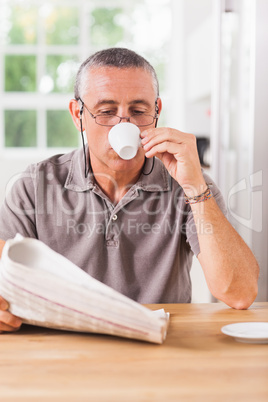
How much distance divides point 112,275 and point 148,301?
0.44 ft

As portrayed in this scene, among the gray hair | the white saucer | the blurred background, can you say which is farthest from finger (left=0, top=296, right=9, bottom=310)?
the blurred background

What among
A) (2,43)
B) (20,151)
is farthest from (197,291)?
(2,43)

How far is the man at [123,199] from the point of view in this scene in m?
1.49

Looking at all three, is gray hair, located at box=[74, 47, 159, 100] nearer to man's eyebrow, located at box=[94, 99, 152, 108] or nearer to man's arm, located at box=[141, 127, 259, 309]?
man's eyebrow, located at box=[94, 99, 152, 108]

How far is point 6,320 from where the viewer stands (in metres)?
0.98

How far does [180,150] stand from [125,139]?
0.17 meters

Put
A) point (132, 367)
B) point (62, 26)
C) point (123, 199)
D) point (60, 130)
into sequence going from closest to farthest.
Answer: point (132, 367), point (123, 199), point (62, 26), point (60, 130)

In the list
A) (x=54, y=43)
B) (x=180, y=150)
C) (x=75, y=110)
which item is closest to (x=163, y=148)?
(x=180, y=150)

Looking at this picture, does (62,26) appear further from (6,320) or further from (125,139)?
(6,320)

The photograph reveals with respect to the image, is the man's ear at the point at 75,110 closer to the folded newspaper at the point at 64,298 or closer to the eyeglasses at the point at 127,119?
the eyeglasses at the point at 127,119

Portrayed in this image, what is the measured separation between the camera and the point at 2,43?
518cm

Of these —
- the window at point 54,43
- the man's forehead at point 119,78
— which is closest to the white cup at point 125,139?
the man's forehead at point 119,78

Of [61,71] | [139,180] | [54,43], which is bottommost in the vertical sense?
[139,180]

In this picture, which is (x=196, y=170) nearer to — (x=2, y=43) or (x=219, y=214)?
(x=219, y=214)
